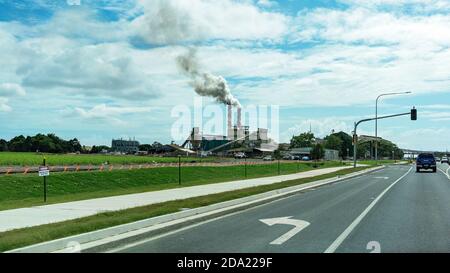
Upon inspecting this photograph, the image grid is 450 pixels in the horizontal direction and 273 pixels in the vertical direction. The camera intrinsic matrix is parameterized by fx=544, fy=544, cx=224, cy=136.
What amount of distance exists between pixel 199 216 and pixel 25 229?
187 inches

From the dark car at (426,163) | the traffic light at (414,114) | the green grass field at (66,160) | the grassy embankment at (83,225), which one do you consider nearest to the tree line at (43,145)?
the green grass field at (66,160)

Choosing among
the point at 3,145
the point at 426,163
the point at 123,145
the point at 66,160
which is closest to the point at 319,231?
the point at 426,163

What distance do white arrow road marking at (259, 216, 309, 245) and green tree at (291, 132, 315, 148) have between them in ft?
567

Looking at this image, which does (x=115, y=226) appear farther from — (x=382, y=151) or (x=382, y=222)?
(x=382, y=151)

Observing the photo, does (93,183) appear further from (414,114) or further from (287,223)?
(414,114)

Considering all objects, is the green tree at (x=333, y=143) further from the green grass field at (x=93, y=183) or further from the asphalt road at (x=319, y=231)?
the asphalt road at (x=319, y=231)

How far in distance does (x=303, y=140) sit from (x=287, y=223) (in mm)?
176042

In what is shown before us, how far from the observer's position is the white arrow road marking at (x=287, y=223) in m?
10.5

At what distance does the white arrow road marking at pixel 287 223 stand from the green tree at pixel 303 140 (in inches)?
6802

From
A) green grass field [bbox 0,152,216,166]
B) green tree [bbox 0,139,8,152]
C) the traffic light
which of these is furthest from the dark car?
green tree [bbox 0,139,8,152]

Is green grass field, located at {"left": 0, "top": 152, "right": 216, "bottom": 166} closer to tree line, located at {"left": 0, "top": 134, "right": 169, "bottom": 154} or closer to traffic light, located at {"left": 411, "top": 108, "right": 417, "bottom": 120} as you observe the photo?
traffic light, located at {"left": 411, "top": 108, "right": 417, "bottom": 120}

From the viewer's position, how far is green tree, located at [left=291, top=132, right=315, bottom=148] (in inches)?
7323
